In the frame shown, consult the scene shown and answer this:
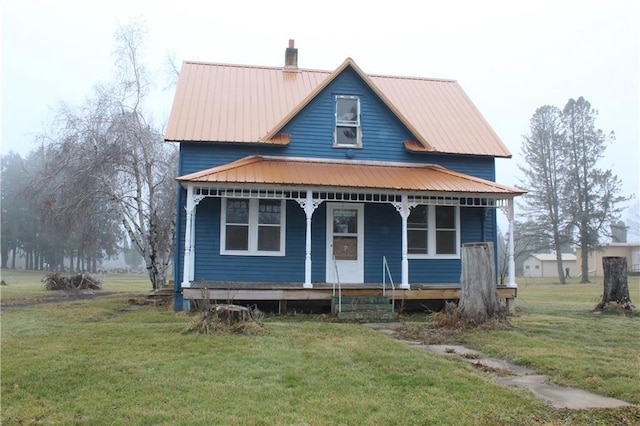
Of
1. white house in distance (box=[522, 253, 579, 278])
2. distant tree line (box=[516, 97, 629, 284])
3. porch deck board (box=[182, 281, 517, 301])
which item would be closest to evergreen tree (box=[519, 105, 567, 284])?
distant tree line (box=[516, 97, 629, 284])

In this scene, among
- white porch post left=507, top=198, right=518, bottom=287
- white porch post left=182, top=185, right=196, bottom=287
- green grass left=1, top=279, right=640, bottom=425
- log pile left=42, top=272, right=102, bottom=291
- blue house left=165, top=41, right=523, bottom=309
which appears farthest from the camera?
log pile left=42, top=272, right=102, bottom=291

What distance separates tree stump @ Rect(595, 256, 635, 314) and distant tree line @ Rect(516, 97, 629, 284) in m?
34.9

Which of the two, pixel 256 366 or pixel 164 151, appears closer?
pixel 256 366

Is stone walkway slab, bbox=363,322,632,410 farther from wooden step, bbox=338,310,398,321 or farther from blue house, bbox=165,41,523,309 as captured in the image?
blue house, bbox=165,41,523,309

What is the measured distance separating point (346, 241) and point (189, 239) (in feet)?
14.6

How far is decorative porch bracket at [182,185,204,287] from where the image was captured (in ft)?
43.1

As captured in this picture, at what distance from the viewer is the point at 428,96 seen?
64.3 ft

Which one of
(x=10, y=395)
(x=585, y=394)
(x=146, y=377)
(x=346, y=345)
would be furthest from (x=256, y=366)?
(x=585, y=394)

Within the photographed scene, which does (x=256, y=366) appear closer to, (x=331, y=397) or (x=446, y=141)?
(x=331, y=397)

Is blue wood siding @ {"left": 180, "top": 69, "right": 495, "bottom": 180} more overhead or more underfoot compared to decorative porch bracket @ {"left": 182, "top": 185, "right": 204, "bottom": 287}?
more overhead

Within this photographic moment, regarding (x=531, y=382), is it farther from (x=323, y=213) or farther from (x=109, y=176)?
(x=109, y=176)

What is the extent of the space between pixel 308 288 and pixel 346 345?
16.1ft

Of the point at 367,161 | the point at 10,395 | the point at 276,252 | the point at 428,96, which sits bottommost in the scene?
the point at 10,395

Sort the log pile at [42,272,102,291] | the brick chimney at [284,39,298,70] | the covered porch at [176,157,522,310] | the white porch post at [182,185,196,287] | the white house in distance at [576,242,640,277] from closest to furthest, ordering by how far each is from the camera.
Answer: the white porch post at [182,185,196,287], the covered porch at [176,157,522,310], the brick chimney at [284,39,298,70], the log pile at [42,272,102,291], the white house in distance at [576,242,640,277]
